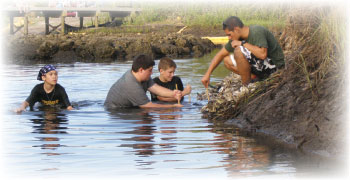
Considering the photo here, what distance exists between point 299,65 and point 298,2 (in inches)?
48.2

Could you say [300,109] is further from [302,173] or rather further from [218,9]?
[218,9]

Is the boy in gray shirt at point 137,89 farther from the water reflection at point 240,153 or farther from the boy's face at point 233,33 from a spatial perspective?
the water reflection at point 240,153

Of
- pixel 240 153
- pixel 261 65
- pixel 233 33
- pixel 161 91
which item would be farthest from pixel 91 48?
pixel 240 153

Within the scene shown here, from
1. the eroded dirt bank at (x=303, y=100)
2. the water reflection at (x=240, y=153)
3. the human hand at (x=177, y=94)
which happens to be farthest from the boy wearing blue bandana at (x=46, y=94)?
the water reflection at (x=240, y=153)

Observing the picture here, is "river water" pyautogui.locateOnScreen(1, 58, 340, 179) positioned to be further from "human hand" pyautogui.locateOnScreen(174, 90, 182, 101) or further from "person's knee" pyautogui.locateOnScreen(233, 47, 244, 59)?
"person's knee" pyautogui.locateOnScreen(233, 47, 244, 59)

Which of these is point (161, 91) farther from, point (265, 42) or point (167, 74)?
point (265, 42)

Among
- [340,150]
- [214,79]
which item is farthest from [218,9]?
[340,150]

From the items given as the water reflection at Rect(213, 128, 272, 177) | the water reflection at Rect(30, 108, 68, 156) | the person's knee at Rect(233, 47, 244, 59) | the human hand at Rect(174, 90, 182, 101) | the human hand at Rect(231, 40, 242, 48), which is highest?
the human hand at Rect(231, 40, 242, 48)

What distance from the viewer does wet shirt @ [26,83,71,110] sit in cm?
1183

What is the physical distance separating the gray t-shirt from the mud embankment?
50.3 ft

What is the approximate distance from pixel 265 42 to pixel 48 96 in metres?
4.33

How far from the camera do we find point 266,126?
877 cm

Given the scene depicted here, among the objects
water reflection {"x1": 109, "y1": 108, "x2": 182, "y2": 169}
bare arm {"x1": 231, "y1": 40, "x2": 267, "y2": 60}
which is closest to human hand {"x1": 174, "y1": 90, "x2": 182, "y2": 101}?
water reflection {"x1": 109, "y1": 108, "x2": 182, "y2": 169}

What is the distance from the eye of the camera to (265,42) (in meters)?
10.3
